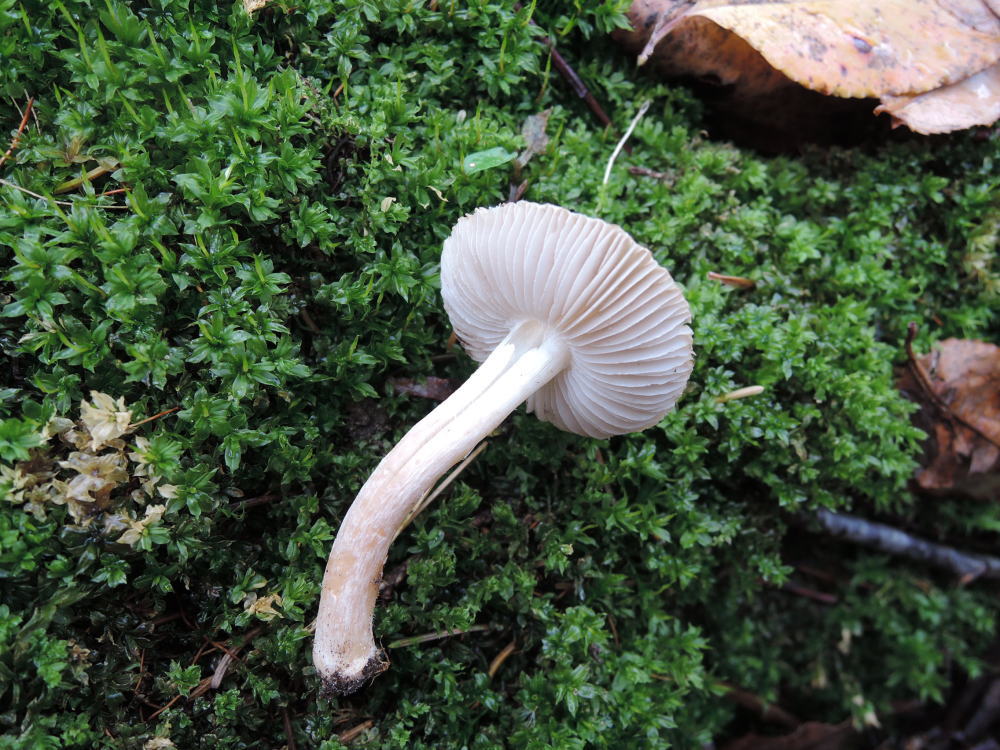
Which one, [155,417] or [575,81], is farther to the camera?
[575,81]

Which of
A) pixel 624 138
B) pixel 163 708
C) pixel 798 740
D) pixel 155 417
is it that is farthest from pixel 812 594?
pixel 155 417

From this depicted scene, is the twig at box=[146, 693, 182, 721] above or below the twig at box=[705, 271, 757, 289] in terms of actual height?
below

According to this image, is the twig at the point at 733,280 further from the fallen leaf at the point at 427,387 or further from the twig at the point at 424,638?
the twig at the point at 424,638

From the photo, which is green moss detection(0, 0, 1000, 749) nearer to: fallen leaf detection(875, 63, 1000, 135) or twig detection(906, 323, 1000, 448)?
twig detection(906, 323, 1000, 448)

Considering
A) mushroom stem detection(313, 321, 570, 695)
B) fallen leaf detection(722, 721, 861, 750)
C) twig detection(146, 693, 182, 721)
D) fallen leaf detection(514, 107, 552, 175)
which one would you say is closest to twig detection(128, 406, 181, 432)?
mushroom stem detection(313, 321, 570, 695)

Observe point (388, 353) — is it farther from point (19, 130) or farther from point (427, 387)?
point (19, 130)

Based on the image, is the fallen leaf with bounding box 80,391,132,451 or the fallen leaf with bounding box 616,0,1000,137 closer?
the fallen leaf with bounding box 80,391,132,451
